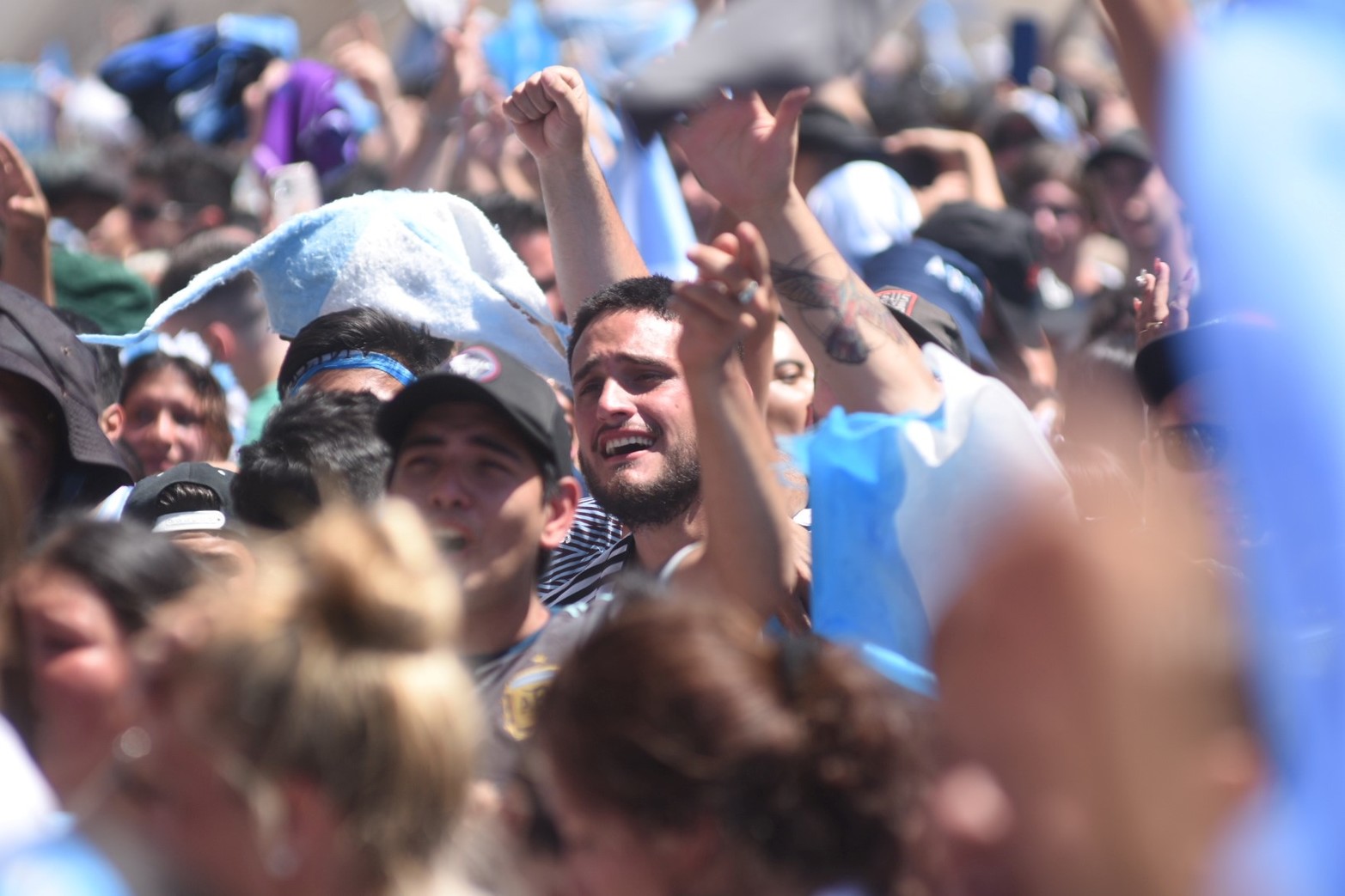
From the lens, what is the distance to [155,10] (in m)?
10.3

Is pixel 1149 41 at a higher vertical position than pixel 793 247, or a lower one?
higher

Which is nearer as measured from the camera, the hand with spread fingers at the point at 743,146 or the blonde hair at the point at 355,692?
the blonde hair at the point at 355,692

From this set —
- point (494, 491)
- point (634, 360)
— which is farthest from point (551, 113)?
point (494, 491)

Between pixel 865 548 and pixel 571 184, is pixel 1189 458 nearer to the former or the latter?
pixel 865 548

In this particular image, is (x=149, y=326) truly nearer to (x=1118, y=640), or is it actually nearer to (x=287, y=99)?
(x=1118, y=640)

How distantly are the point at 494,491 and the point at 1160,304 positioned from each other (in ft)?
5.05

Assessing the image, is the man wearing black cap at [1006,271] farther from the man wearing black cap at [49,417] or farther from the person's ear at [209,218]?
the person's ear at [209,218]

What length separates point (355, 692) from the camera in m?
1.69

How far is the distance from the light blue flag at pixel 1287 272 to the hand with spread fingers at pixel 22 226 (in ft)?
11.8

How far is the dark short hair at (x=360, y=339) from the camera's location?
3748 mm

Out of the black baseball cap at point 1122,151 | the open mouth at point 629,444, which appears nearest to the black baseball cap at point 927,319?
the open mouth at point 629,444

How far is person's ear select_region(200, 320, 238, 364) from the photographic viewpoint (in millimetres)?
5156

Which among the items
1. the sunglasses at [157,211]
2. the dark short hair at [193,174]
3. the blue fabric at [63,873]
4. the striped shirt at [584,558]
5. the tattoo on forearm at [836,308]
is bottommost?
the sunglasses at [157,211]

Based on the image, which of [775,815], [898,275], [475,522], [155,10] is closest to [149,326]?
[475,522]
